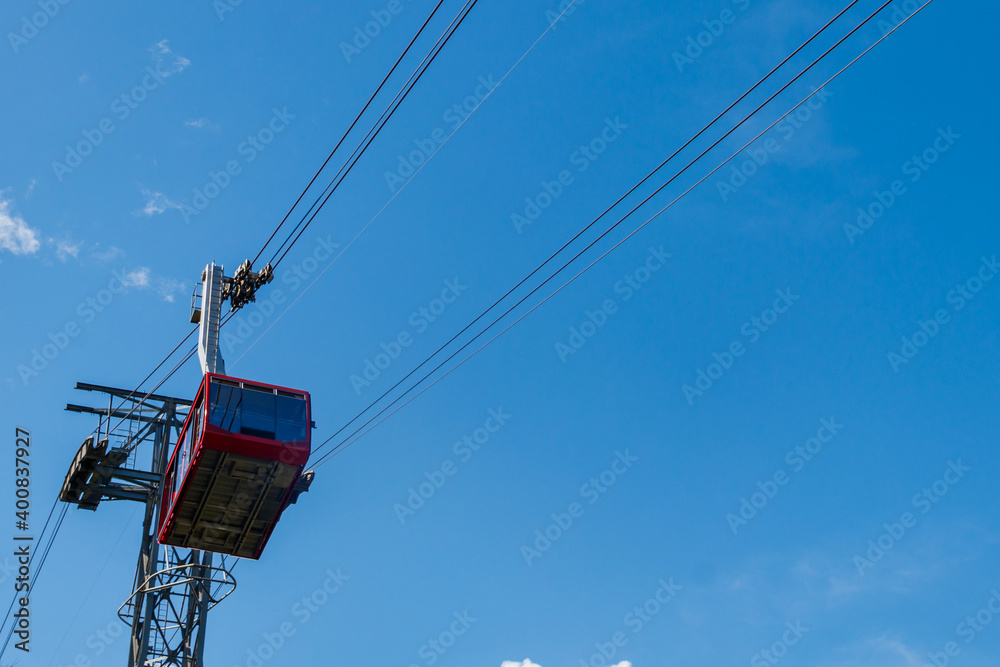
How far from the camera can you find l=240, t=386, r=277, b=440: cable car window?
23.2 metres

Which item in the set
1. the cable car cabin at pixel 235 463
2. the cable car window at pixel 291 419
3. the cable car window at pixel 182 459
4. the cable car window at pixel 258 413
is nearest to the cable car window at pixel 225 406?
the cable car cabin at pixel 235 463

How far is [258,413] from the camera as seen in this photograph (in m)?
23.5

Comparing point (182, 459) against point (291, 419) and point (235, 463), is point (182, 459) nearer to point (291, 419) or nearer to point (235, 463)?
point (235, 463)

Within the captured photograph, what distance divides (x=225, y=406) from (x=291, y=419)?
140 cm

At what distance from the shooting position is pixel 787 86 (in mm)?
14195

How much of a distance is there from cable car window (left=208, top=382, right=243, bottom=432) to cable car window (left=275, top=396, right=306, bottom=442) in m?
0.87

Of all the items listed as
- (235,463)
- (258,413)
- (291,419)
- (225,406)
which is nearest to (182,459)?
(235,463)

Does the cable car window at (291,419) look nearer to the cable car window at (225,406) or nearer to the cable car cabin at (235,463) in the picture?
the cable car cabin at (235,463)

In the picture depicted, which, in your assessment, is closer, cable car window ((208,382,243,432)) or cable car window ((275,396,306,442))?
cable car window ((208,382,243,432))

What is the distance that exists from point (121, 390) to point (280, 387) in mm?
7630

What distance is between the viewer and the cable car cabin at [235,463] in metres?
23.0

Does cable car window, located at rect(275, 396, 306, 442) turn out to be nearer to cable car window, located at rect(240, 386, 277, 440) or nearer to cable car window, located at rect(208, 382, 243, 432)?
cable car window, located at rect(240, 386, 277, 440)

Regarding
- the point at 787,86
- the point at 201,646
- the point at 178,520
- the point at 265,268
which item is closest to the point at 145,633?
the point at 201,646

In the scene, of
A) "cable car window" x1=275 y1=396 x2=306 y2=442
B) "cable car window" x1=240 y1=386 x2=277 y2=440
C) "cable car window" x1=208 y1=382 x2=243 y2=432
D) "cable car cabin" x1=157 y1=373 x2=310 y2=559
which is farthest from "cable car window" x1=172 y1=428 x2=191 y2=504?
"cable car window" x1=275 y1=396 x2=306 y2=442
